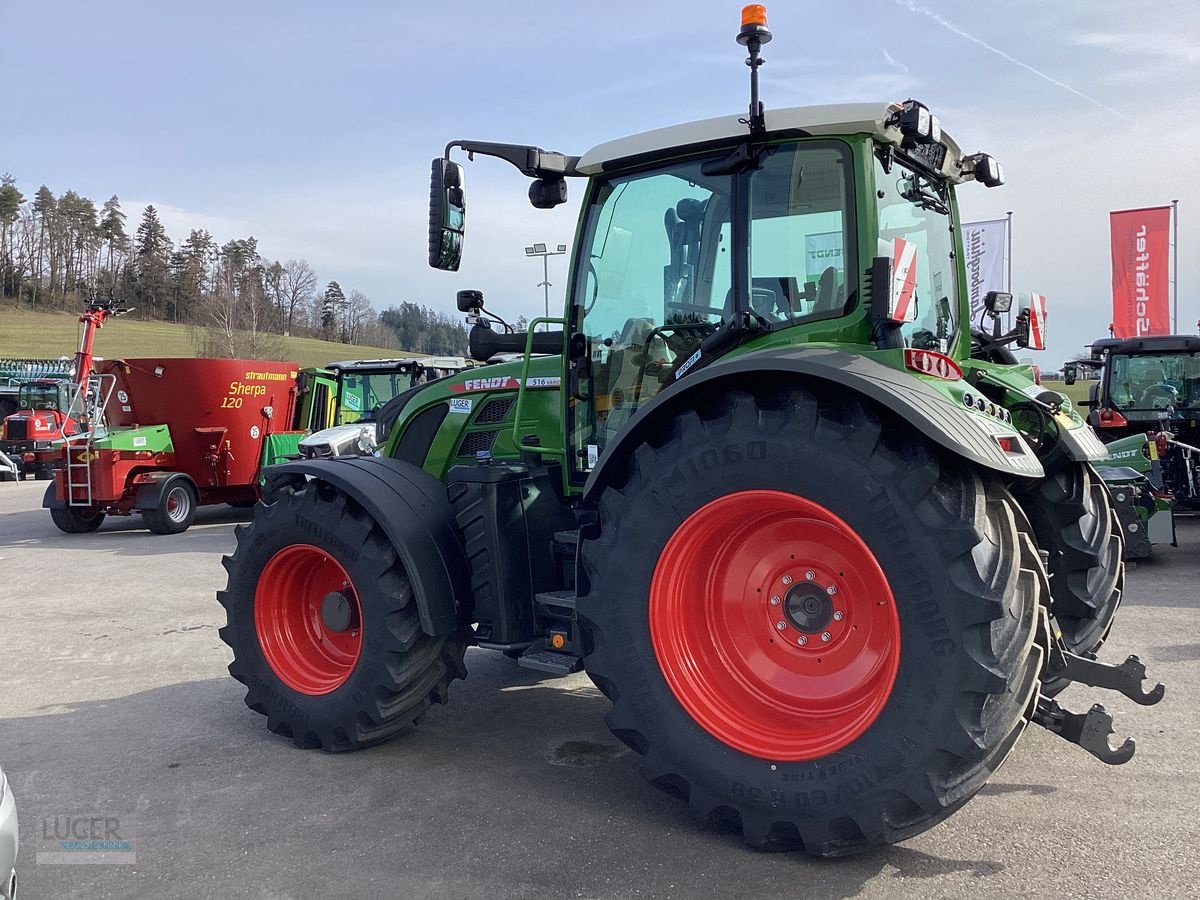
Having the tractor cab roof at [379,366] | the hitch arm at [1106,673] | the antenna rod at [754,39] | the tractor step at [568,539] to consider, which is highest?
the antenna rod at [754,39]

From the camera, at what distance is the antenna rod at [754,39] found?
3.43 m

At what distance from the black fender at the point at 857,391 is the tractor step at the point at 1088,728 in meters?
0.77

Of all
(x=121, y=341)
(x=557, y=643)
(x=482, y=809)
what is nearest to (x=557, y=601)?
(x=557, y=643)

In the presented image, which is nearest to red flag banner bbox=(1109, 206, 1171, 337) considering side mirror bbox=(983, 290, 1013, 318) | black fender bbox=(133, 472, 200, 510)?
side mirror bbox=(983, 290, 1013, 318)

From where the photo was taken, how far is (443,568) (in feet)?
13.3

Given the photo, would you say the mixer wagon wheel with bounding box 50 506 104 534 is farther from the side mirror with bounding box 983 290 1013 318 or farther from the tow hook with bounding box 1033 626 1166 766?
the tow hook with bounding box 1033 626 1166 766

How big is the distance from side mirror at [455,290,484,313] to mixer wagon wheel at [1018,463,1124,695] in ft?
8.55

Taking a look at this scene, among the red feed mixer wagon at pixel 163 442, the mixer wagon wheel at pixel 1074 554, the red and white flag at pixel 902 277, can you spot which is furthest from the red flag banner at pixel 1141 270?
the red and white flag at pixel 902 277

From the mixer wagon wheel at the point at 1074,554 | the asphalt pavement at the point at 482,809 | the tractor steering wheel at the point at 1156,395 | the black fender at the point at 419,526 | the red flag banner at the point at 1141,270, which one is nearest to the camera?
the asphalt pavement at the point at 482,809

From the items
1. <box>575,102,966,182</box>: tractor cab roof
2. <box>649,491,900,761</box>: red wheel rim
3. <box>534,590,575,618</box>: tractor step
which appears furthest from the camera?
<box>534,590,575,618</box>: tractor step

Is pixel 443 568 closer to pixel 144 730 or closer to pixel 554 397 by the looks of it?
pixel 554 397

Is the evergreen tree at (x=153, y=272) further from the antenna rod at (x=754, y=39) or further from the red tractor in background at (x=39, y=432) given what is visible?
the antenna rod at (x=754, y=39)

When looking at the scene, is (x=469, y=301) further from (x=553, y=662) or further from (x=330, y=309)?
(x=330, y=309)

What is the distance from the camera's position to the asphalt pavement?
9.71 ft
